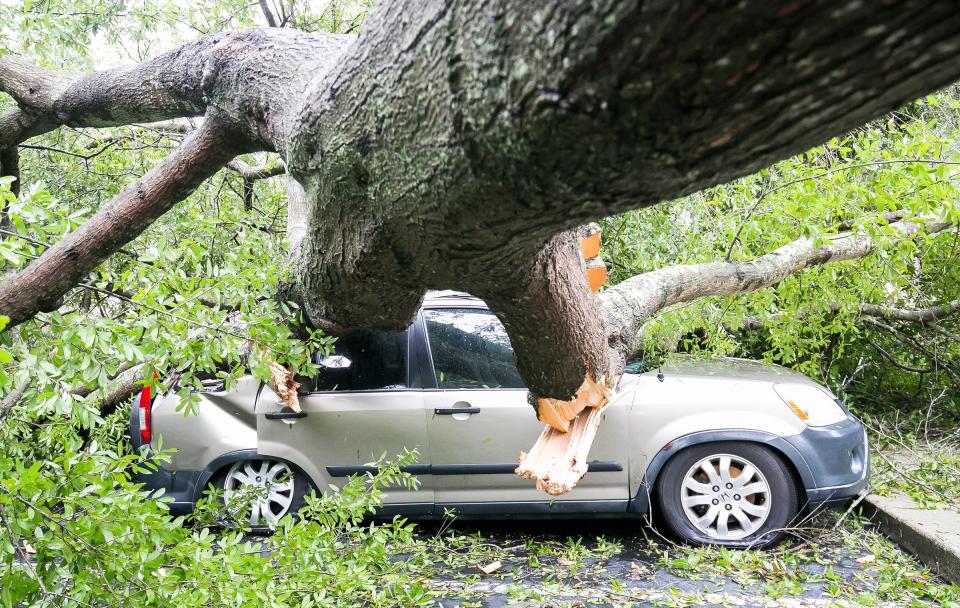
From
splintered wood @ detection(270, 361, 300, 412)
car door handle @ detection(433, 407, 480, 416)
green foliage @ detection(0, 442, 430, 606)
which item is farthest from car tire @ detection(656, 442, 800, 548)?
green foliage @ detection(0, 442, 430, 606)

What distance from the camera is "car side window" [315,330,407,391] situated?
15.9ft

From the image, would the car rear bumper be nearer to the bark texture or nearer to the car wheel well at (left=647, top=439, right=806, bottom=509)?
the car wheel well at (left=647, top=439, right=806, bottom=509)

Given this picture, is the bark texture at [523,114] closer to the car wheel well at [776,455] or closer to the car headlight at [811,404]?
the car wheel well at [776,455]

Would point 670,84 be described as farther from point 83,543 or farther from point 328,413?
point 328,413

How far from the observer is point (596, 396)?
371 centimetres

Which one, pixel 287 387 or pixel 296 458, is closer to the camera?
pixel 287 387

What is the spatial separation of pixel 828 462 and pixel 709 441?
758mm

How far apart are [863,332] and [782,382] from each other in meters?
3.23

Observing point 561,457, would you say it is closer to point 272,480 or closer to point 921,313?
point 272,480

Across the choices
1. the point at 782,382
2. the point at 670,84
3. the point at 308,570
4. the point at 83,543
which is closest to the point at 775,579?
the point at 782,382

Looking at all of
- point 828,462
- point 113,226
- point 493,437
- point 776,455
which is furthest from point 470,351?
point 113,226

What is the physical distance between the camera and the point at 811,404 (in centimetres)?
462

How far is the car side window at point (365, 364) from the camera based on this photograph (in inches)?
190

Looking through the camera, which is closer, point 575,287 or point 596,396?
point 575,287
